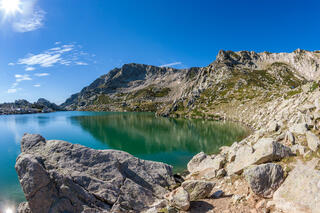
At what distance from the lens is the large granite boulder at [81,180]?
11.6 m

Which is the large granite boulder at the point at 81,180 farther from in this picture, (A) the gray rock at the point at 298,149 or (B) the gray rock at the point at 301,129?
(B) the gray rock at the point at 301,129

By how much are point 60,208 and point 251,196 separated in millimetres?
13014

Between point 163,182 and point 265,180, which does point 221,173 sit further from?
point 265,180

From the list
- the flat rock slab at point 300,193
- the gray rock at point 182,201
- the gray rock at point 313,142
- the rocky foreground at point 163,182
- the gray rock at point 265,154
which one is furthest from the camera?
the gray rock at point 265,154

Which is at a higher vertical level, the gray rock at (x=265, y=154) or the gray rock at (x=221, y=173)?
the gray rock at (x=265, y=154)

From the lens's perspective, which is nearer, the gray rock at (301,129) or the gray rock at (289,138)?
the gray rock at (289,138)

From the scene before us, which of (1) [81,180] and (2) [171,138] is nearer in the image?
(1) [81,180]

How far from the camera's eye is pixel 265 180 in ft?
35.9

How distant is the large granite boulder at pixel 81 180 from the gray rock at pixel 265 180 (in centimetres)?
834

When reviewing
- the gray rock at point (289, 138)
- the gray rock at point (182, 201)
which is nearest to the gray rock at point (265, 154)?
the gray rock at point (289, 138)

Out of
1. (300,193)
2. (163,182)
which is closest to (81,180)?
(163,182)

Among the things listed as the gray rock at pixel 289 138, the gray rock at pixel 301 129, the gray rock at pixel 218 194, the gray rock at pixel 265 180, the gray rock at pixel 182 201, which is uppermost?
A: the gray rock at pixel 301 129

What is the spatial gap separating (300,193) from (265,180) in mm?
1946

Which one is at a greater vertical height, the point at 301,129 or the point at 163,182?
the point at 301,129
